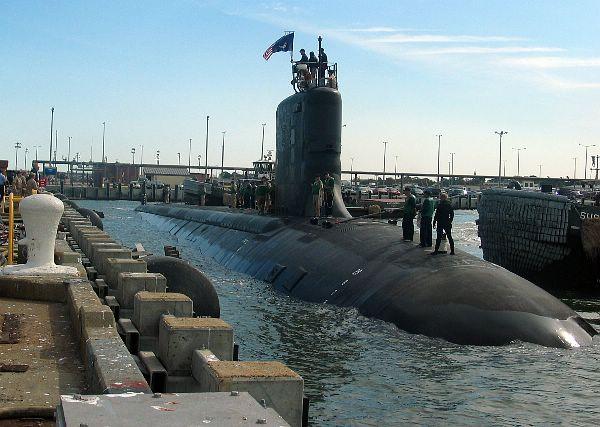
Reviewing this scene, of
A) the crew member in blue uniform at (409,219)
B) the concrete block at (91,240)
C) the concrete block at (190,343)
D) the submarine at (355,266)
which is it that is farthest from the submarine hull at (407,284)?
the concrete block at (190,343)

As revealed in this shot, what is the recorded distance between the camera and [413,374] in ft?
35.7

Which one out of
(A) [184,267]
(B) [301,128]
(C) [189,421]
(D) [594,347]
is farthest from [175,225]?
(C) [189,421]

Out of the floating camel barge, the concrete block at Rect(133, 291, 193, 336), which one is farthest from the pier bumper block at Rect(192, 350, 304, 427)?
the floating camel barge

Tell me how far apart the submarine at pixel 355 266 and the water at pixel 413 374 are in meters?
0.33

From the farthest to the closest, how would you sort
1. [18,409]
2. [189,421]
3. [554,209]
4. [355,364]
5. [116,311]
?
[554,209] → [355,364] → [116,311] → [18,409] → [189,421]

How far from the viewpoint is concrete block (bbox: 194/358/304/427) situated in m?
5.18

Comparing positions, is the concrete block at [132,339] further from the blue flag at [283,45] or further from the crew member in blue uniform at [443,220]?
the blue flag at [283,45]

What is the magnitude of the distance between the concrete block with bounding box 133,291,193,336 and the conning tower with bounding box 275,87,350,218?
532 inches

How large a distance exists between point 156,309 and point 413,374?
13.9ft

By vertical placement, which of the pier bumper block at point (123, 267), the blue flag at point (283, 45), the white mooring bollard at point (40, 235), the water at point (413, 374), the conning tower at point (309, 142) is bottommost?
the water at point (413, 374)

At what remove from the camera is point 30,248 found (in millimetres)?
10117

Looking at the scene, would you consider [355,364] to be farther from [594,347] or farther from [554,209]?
[554,209]

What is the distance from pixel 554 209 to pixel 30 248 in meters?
19.9

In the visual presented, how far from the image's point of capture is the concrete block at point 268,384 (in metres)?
5.18
